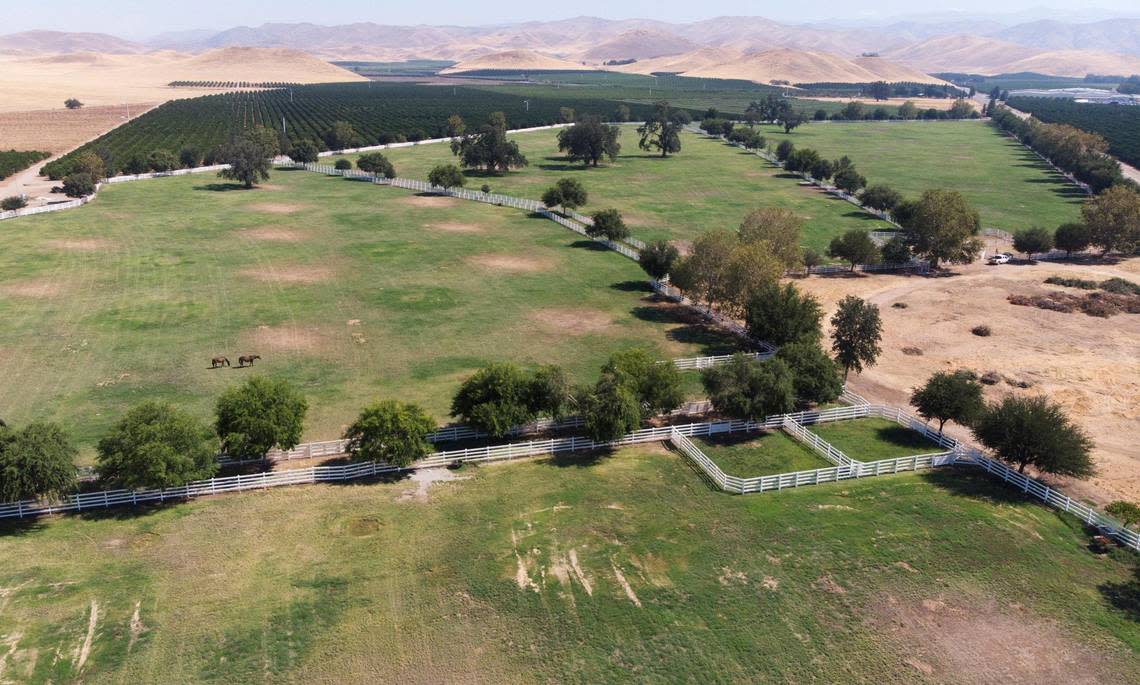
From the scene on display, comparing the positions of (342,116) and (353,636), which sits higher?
(342,116)

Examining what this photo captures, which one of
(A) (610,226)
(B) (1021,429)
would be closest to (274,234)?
(A) (610,226)

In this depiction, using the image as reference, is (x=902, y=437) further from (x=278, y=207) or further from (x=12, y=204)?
(x=12, y=204)

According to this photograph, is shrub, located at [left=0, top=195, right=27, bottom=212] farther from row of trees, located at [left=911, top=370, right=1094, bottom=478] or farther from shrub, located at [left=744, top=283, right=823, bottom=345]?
row of trees, located at [left=911, top=370, right=1094, bottom=478]

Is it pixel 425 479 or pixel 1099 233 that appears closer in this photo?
pixel 425 479

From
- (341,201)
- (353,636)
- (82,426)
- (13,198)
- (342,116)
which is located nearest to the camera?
(353,636)

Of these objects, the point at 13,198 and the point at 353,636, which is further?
the point at 13,198

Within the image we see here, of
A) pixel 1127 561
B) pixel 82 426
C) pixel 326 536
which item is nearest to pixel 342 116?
pixel 82 426

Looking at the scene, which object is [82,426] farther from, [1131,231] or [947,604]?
[1131,231]

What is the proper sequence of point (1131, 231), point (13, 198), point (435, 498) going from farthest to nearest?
point (13, 198)
point (1131, 231)
point (435, 498)
